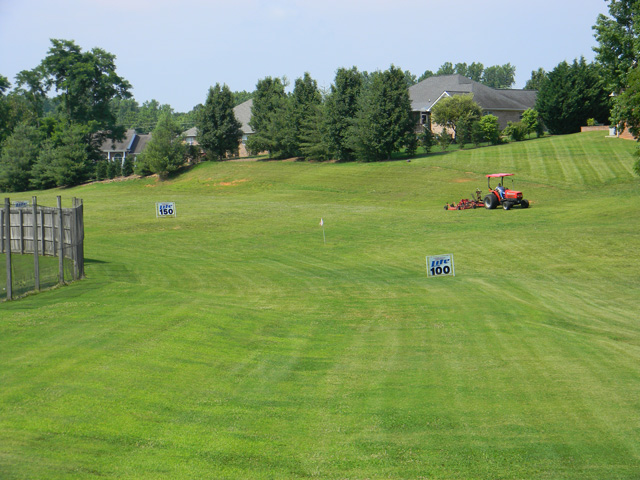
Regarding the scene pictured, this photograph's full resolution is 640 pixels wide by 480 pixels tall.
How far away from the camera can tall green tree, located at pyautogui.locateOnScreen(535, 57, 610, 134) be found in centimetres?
8225

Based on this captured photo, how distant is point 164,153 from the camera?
86.6m

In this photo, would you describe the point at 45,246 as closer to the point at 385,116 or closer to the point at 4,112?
the point at 385,116

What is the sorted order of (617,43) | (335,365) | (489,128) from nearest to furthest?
(335,365) < (617,43) < (489,128)

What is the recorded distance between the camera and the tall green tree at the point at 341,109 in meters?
83.5

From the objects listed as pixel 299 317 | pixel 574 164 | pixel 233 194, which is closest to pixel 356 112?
pixel 233 194

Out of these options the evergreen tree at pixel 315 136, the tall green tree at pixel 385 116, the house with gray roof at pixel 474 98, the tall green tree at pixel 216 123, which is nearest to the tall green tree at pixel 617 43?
the tall green tree at pixel 385 116

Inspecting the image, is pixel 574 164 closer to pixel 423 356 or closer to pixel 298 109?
pixel 298 109

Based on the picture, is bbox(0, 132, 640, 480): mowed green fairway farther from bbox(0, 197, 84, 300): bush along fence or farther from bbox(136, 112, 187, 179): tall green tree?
bbox(136, 112, 187, 179): tall green tree

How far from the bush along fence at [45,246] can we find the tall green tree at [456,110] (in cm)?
7209

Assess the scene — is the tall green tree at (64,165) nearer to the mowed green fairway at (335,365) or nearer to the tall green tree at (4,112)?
the tall green tree at (4,112)

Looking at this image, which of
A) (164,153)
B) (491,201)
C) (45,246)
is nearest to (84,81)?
(164,153)

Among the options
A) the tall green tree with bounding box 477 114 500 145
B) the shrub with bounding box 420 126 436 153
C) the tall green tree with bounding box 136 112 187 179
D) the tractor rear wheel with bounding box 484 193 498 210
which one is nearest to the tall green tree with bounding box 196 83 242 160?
the tall green tree with bounding box 136 112 187 179

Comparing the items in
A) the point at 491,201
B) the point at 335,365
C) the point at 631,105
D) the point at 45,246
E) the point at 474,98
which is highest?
the point at 474,98

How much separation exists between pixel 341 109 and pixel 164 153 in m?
24.8
